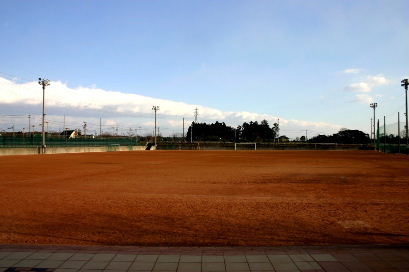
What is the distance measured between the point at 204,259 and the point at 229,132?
105 m

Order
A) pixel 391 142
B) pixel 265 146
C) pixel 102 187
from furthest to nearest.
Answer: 1. pixel 265 146
2. pixel 391 142
3. pixel 102 187

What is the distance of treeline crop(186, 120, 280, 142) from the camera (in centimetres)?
10638

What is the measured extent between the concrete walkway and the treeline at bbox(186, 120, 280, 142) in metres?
99.0

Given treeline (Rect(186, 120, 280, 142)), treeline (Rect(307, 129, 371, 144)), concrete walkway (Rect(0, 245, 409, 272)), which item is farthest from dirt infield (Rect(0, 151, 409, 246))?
treeline (Rect(186, 120, 280, 142))

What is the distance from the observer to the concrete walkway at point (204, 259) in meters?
4.42

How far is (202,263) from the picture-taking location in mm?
4617

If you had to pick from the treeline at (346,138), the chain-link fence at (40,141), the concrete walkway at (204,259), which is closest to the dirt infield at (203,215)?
the concrete walkway at (204,259)

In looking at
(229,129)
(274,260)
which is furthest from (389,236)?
(229,129)

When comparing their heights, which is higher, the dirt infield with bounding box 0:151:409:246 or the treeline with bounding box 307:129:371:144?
the treeline with bounding box 307:129:371:144

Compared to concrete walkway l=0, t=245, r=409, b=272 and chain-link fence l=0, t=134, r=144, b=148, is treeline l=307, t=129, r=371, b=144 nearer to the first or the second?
chain-link fence l=0, t=134, r=144, b=148

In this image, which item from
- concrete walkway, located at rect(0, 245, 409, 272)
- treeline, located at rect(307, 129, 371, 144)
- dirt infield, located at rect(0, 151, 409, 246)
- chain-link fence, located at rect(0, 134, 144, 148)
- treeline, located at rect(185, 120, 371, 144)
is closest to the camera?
concrete walkway, located at rect(0, 245, 409, 272)

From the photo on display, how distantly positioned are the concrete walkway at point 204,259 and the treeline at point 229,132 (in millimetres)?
99005

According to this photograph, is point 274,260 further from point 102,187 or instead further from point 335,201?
point 102,187

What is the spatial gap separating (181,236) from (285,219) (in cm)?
250
